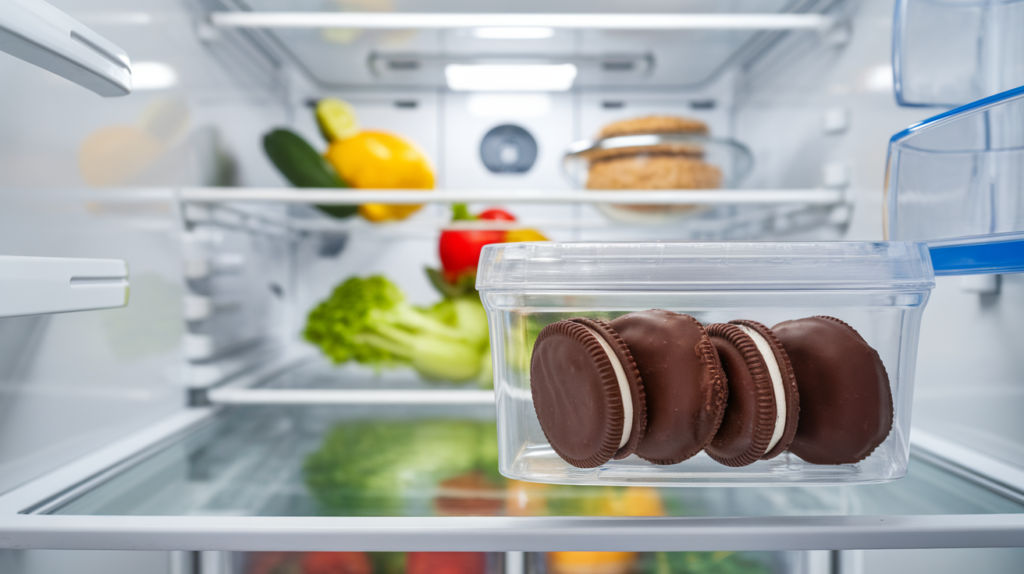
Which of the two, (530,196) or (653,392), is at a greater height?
(530,196)

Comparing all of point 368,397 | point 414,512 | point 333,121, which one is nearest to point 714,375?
point 414,512

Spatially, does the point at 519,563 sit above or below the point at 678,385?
below

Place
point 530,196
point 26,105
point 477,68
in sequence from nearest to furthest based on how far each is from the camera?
point 26,105, point 530,196, point 477,68

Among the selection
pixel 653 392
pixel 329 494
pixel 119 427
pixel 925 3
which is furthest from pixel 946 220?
pixel 119 427

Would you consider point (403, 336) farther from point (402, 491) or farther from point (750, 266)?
point (750, 266)

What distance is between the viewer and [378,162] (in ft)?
3.44

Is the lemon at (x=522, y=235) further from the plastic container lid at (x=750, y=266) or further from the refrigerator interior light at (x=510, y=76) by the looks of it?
the plastic container lid at (x=750, y=266)

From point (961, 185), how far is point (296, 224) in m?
1.04

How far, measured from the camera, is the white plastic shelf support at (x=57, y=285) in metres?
0.45

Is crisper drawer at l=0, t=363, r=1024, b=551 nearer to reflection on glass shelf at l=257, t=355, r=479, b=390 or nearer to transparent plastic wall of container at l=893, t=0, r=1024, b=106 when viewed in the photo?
reflection on glass shelf at l=257, t=355, r=479, b=390

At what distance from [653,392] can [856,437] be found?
167mm

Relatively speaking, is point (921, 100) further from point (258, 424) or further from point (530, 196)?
point (258, 424)

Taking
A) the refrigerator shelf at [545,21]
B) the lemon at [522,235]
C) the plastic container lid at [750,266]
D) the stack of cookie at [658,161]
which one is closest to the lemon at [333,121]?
the refrigerator shelf at [545,21]

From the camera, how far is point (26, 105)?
617 millimetres
